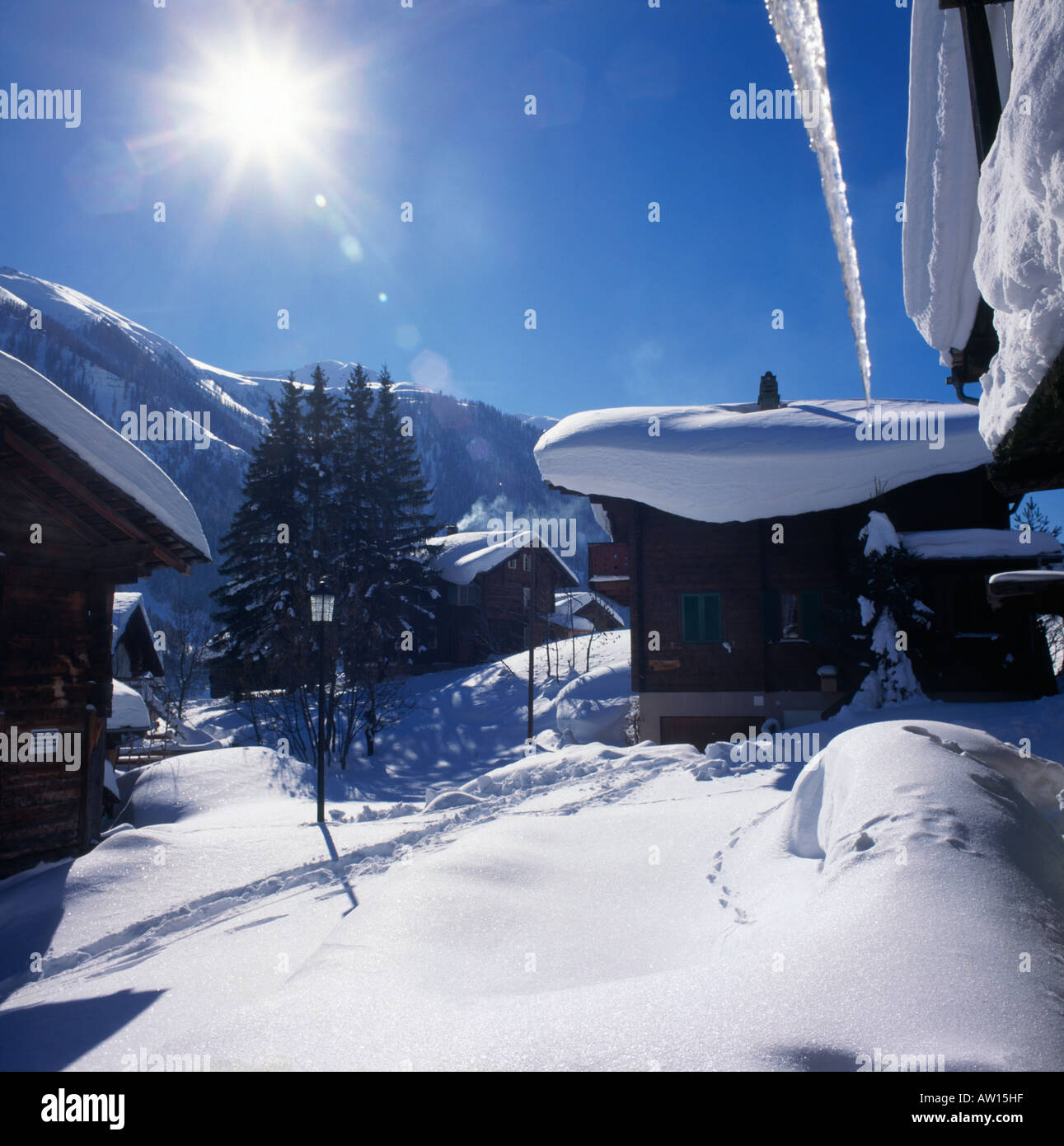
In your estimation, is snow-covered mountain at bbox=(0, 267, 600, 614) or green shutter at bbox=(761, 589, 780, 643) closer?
green shutter at bbox=(761, 589, 780, 643)

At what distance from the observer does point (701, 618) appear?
1568cm

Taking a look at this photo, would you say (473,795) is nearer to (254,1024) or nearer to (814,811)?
(814,811)

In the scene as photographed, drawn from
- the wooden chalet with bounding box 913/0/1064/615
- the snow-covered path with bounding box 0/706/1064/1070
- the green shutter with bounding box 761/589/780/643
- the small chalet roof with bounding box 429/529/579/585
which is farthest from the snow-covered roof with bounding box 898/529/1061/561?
the small chalet roof with bounding box 429/529/579/585

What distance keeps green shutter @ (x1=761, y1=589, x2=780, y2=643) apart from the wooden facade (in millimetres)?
20

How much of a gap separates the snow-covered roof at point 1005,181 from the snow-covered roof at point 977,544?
35.8 feet

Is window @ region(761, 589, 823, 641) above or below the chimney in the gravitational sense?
below

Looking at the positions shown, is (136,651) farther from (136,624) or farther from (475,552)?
(475,552)

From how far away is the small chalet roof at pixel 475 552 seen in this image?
3383cm

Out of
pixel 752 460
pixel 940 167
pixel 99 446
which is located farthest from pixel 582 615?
pixel 940 167

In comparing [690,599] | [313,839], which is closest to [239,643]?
[690,599]

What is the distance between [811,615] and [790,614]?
17.0 inches

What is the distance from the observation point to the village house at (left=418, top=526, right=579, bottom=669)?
33.5 meters

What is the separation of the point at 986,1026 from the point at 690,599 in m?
13.6

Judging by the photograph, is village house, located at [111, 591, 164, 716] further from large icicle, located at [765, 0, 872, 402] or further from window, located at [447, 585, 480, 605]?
large icicle, located at [765, 0, 872, 402]
